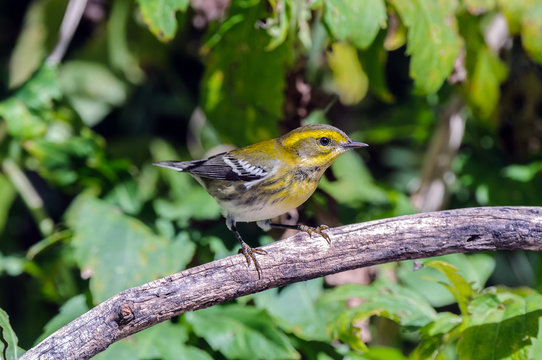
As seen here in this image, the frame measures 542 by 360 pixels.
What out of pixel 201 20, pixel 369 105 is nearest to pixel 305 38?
pixel 201 20

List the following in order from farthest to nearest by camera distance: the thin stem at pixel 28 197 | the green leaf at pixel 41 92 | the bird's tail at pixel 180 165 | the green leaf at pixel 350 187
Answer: the green leaf at pixel 350 187 → the thin stem at pixel 28 197 → the green leaf at pixel 41 92 → the bird's tail at pixel 180 165

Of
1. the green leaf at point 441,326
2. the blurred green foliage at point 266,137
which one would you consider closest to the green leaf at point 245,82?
the blurred green foliage at point 266,137

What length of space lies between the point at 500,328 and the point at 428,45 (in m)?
1.33

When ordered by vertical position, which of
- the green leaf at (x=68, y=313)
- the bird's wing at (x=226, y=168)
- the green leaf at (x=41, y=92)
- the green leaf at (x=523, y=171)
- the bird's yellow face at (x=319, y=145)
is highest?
the green leaf at (x=41, y=92)

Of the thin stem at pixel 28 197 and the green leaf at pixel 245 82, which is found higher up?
the green leaf at pixel 245 82

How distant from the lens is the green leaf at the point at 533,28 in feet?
11.1

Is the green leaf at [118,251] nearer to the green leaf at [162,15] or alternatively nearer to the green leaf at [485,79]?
the green leaf at [162,15]

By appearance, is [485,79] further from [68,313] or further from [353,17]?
[68,313]

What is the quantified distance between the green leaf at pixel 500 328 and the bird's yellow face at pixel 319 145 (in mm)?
1045

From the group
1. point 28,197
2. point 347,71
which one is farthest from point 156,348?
point 347,71

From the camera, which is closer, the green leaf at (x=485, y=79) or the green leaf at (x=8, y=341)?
the green leaf at (x=8, y=341)

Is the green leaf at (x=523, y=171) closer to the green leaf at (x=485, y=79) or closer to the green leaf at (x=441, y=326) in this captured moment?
the green leaf at (x=485, y=79)

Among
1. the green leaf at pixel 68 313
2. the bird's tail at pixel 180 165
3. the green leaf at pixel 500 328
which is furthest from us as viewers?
the bird's tail at pixel 180 165

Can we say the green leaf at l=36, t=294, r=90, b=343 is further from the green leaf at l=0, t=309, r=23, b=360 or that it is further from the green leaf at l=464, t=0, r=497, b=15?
the green leaf at l=464, t=0, r=497, b=15
